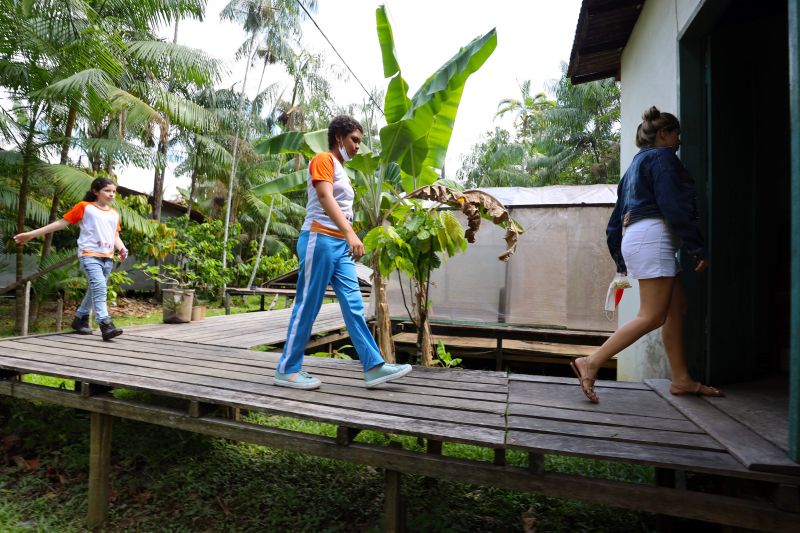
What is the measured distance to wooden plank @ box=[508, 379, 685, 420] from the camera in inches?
96.5

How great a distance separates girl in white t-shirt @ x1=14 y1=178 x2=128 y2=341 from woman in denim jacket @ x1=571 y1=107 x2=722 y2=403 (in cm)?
441

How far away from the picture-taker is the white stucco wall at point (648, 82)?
3.22 metres

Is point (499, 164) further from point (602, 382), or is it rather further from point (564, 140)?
point (602, 382)

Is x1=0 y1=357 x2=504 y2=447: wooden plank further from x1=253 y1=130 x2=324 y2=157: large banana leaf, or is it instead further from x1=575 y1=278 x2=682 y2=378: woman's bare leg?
x1=253 y1=130 x2=324 y2=157: large banana leaf

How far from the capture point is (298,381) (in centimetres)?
293

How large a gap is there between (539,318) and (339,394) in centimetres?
449

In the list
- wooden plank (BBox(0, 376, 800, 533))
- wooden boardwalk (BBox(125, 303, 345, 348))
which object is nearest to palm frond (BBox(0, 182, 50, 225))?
wooden boardwalk (BBox(125, 303, 345, 348))

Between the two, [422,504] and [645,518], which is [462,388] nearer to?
[422,504]

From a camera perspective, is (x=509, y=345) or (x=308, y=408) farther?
(x=509, y=345)

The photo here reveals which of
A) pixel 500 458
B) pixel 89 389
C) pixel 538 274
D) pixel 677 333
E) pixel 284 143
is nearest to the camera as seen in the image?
pixel 500 458

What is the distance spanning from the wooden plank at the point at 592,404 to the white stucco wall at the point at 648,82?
30.0 inches

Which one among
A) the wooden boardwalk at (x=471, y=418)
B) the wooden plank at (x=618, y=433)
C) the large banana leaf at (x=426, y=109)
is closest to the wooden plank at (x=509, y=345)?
the large banana leaf at (x=426, y=109)

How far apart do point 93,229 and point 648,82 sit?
5.24 m

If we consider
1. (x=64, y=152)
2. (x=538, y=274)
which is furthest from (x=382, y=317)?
(x=64, y=152)
